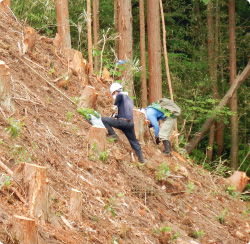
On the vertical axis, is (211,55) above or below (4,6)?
below

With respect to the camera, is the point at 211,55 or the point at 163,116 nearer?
the point at 163,116

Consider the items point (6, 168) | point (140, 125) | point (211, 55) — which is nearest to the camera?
point (6, 168)

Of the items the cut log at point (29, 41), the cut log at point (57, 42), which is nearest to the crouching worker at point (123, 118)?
the cut log at point (29, 41)

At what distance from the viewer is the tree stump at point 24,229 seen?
15.5 feet

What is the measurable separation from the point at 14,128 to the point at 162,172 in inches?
153

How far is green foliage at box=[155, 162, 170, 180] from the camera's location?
9.55 meters

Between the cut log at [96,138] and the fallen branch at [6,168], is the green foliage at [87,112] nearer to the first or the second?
the cut log at [96,138]

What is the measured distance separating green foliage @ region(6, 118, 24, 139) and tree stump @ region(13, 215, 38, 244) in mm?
1932

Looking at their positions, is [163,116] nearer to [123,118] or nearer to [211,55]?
[123,118]

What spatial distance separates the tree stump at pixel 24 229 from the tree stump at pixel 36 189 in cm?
69

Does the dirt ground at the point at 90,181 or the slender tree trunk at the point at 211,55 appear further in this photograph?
the slender tree trunk at the point at 211,55

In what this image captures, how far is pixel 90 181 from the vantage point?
7.55 m

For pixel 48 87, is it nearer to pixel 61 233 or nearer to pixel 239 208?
pixel 61 233

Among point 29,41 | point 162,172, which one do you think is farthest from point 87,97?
point 162,172
